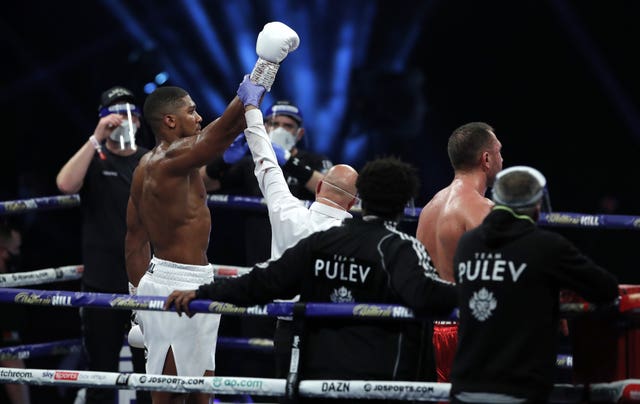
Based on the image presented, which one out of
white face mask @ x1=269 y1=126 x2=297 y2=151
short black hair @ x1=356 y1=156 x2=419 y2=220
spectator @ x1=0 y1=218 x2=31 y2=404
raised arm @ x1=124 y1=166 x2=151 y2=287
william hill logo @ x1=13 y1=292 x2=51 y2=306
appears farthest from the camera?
spectator @ x1=0 y1=218 x2=31 y2=404

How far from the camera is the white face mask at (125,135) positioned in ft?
16.9

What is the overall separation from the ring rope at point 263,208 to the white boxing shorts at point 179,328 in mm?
1074

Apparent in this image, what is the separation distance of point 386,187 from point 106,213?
7.47ft

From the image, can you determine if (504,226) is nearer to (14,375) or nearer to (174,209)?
(174,209)

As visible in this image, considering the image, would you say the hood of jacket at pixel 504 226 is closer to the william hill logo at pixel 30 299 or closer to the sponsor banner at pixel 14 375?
the william hill logo at pixel 30 299

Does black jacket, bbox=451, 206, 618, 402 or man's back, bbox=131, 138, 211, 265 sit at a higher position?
man's back, bbox=131, 138, 211, 265

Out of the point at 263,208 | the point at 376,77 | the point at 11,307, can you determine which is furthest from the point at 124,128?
the point at 376,77

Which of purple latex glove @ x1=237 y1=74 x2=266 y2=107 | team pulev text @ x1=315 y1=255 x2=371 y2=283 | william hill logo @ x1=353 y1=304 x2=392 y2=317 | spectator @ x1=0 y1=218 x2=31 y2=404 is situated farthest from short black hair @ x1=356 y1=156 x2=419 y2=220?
spectator @ x1=0 y1=218 x2=31 y2=404

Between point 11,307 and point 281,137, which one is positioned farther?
point 11,307

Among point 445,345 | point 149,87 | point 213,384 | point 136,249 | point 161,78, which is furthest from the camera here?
point 161,78

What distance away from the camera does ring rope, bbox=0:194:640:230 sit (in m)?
4.56

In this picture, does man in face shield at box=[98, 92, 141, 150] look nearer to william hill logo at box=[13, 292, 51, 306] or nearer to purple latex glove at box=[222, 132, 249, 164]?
purple latex glove at box=[222, 132, 249, 164]

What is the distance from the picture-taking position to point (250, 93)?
3.82 m

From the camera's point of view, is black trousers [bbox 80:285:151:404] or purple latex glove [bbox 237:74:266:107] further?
black trousers [bbox 80:285:151:404]
